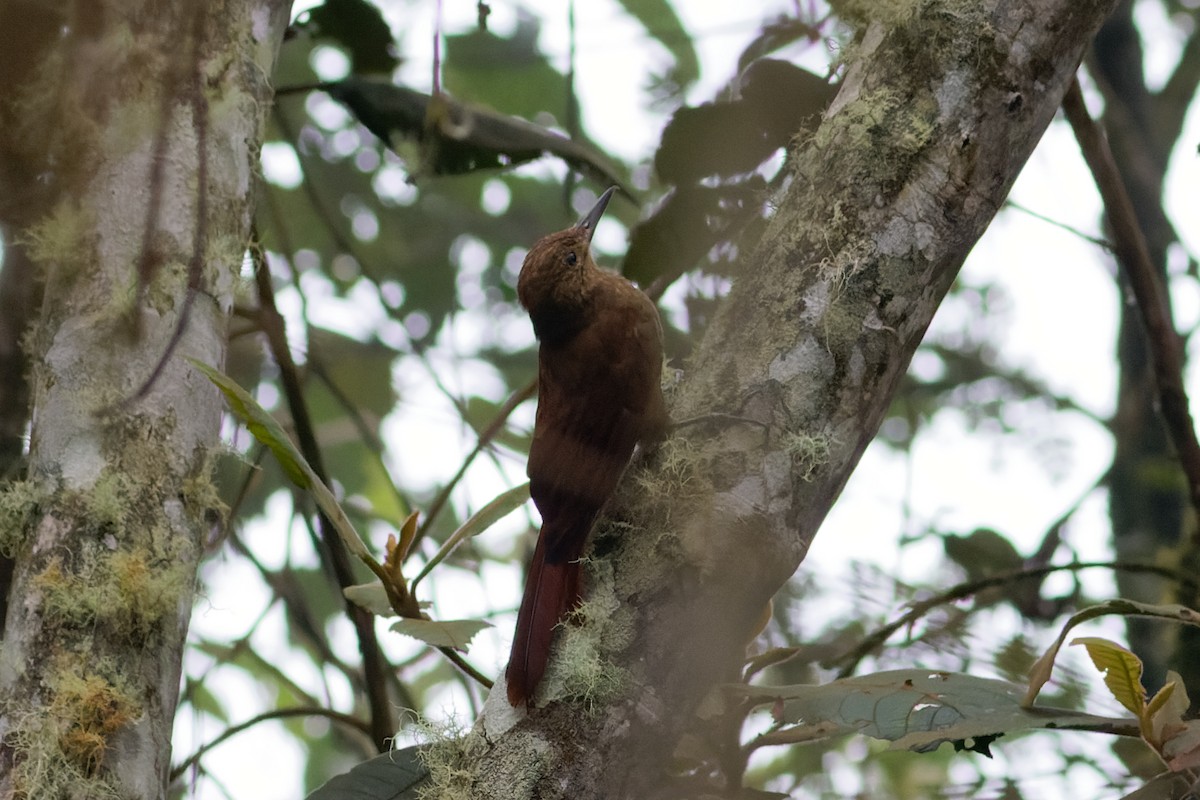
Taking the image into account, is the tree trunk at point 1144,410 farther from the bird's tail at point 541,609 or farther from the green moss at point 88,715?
the green moss at point 88,715

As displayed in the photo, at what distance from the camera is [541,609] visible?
1791 mm

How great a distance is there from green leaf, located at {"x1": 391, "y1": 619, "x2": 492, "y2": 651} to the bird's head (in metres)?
1.01

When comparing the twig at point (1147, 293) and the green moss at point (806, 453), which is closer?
the green moss at point (806, 453)

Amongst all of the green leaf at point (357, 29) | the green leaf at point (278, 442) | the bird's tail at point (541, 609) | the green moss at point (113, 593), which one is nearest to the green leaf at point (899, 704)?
the bird's tail at point (541, 609)

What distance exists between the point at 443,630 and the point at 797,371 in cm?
63

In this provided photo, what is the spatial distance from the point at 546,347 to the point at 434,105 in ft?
1.79

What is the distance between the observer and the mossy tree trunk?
156cm

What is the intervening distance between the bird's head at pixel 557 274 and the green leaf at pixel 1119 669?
1384mm

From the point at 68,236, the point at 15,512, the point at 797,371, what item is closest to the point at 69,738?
the point at 15,512

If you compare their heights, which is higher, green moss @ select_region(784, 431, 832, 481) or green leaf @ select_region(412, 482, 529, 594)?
green leaf @ select_region(412, 482, 529, 594)

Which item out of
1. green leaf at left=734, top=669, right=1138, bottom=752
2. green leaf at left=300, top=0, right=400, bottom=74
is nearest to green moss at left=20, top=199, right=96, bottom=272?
green leaf at left=300, top=0, right=400, bottom=74

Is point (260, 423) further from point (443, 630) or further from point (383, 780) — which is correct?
point (383, 780)

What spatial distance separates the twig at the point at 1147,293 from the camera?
2.49 m

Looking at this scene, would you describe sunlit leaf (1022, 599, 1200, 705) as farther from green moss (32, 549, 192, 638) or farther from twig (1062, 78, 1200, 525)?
green moss (32, 549, 192, 638)
